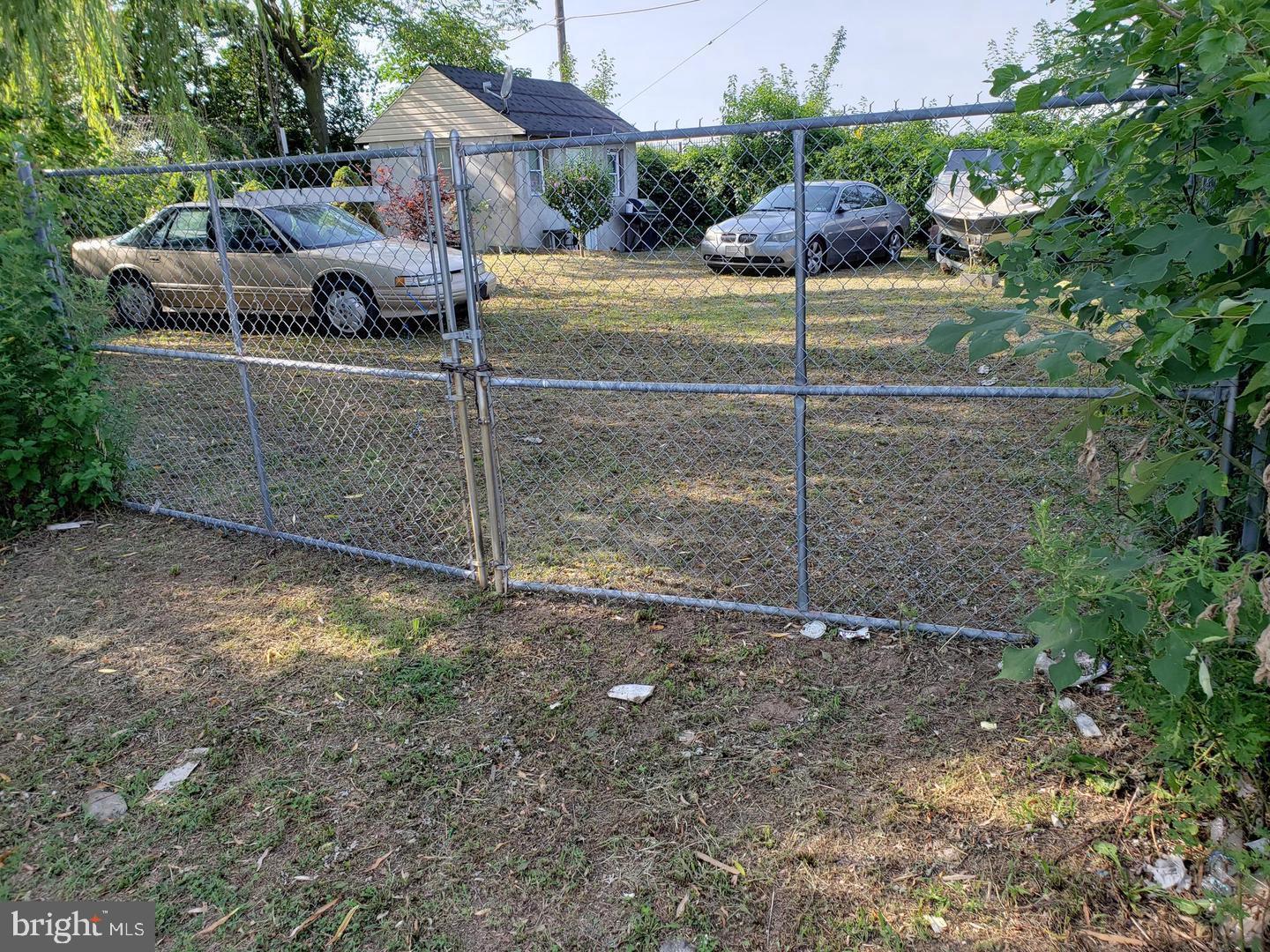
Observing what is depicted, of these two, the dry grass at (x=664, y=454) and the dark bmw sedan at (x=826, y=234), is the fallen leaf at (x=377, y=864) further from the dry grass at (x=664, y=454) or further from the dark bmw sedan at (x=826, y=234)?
the dark bmw sedan at (x=826, y=234)

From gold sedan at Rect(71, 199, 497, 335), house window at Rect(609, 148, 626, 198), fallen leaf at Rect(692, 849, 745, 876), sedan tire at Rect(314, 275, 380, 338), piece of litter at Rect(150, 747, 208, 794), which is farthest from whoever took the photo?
sedan tire at Rect(314, 275, 380, 338)

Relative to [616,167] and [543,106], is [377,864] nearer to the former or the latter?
[616,167]

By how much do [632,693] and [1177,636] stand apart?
1851 mm

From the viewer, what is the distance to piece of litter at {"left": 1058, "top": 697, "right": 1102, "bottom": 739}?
280cm

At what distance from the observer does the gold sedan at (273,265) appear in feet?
23.9

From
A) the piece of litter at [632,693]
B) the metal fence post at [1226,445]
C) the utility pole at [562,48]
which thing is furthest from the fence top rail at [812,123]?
the utility pole at [562,48]

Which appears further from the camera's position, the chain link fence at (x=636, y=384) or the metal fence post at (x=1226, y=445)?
the chain link fence at (x=636, y=384)

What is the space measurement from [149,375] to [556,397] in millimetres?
3908

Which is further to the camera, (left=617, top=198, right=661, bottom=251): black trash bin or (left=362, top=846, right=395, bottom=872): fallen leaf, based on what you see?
(left=617, top=198, right=661, bottom=251): black trash bin

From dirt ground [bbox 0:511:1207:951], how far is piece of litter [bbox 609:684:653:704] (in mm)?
44

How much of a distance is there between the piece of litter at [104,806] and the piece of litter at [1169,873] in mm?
3049

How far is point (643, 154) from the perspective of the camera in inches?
251

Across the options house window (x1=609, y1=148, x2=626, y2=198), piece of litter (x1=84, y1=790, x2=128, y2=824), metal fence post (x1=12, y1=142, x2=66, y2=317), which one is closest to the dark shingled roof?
house window (x1=609, y1=148, x2=626, y2=198)

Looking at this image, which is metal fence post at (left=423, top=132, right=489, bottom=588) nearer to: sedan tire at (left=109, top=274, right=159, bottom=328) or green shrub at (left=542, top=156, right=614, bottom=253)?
green shrub at (left=542, top=156, right=614, bottom=253)
